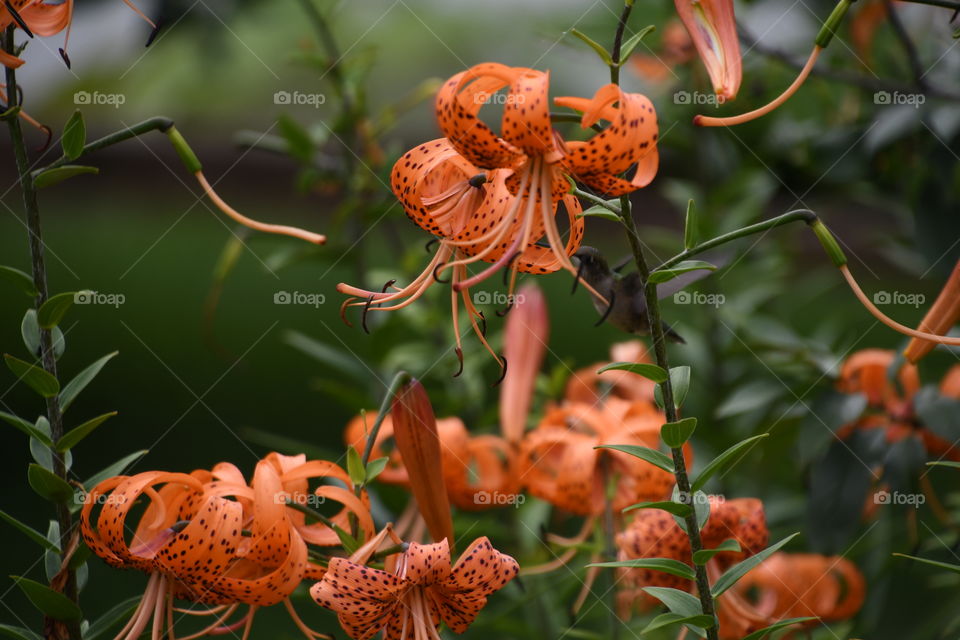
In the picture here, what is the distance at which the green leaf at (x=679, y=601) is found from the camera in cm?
48

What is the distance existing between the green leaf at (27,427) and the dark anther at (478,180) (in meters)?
0.28

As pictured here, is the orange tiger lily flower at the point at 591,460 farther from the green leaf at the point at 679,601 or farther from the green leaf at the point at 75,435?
the green leaf at the point at 75,435

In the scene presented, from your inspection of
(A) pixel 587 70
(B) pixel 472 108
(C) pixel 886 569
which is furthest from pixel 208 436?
(B) pixel 472 108

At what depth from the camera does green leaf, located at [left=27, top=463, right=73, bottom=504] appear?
50 cm

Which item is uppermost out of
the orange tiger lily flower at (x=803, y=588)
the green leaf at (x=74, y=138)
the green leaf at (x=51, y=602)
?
the green leaf at (x=74, y=138)

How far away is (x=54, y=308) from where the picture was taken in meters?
0.50

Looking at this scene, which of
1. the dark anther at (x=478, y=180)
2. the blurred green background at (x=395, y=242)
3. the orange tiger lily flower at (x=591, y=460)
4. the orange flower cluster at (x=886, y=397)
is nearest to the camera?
the dark anther at (x=478, y=180)

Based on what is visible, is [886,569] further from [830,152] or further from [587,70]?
[587,70]

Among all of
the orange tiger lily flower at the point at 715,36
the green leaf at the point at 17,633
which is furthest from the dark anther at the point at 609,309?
the green leaf at the point at 17,633

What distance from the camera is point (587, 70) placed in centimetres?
204

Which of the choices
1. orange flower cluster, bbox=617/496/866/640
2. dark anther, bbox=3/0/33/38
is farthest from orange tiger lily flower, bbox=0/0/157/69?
orange flower cluster, bbox=617/496/866/640

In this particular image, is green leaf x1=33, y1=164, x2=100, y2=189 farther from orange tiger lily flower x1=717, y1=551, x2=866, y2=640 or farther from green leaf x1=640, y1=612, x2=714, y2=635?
orange tiger lily flower x1=717, y1=551, x2=866, y2=640

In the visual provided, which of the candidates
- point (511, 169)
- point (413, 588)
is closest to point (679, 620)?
point (413, 588)

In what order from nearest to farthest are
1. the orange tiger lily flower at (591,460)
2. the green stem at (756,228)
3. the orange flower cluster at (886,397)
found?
the green stem at (756,228) < the orange tiger lily flower at (591,460) < the orange flower cluster at (886,397)
